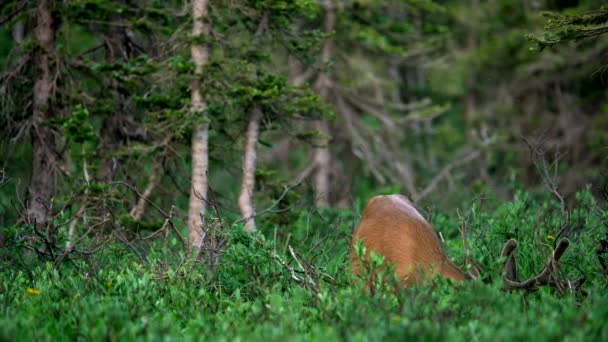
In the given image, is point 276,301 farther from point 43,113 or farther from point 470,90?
point 470,90

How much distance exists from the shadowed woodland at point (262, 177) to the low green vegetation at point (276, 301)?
29mm

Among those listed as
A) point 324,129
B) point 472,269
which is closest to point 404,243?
point 472,269

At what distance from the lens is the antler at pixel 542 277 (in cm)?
728

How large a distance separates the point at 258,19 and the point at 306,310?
6.29 m

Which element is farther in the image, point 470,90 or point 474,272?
point 470,90

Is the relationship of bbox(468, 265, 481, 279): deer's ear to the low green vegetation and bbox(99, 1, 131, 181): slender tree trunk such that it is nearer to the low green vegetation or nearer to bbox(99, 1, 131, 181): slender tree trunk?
the low green vegetation

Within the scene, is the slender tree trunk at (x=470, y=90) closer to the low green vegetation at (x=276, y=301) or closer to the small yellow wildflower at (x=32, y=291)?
the low green vegetation at (x=276, y=301)

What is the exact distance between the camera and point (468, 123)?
80.0 ft

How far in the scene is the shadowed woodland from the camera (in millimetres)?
6832

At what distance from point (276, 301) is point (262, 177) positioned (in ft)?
19.6

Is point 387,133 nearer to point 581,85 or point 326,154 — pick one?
point 326,154

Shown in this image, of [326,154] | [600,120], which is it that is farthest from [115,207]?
[600,120]

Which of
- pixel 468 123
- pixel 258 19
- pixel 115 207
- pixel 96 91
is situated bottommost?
pixel 468 123

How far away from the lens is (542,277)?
741cm
